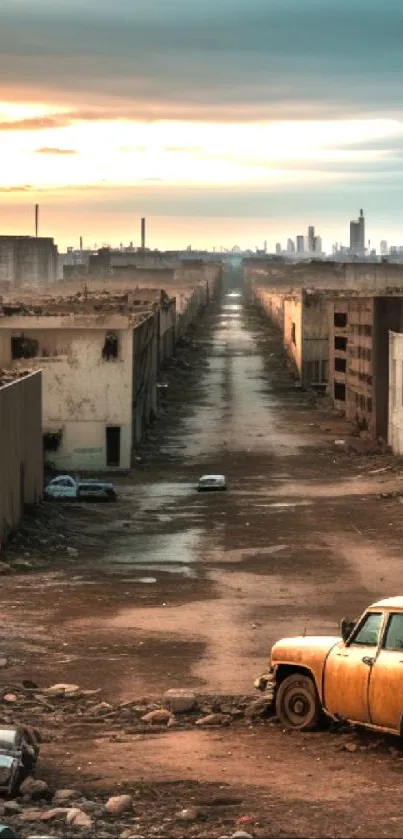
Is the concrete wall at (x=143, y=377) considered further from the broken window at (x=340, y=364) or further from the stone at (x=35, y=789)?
the stone at (x=35, y=789)

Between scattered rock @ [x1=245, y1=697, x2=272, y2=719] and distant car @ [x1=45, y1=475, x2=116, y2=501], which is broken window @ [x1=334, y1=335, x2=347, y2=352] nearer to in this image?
distant car @ [x1=45, y1=475, x2=116, y2=501]

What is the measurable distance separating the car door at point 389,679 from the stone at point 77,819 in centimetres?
419

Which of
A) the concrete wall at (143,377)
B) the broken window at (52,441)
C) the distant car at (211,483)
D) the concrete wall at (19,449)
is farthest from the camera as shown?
the concrete wall at (143,377)

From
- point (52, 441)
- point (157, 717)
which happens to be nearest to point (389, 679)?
point (157, 717)

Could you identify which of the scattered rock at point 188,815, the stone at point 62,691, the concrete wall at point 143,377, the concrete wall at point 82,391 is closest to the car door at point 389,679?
the scattered rock at point 188,815

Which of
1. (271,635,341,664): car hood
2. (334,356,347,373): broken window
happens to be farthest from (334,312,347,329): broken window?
(271,635,341,664): car hood

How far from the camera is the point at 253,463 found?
243 ft

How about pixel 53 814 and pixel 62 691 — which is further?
pixel 62 691

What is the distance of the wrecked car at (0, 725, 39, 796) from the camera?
17987mm

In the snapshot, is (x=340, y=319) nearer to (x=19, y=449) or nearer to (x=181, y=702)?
(x=19, y=449)

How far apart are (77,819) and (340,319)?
83.4 metres

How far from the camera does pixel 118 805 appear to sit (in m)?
17.3

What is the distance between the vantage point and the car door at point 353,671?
1978cm

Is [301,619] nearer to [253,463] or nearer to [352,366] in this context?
[253,463]
